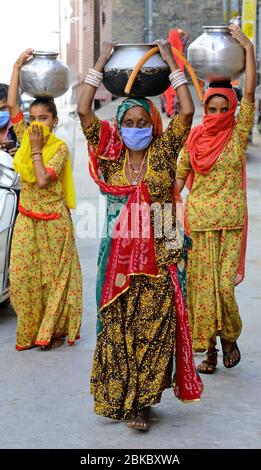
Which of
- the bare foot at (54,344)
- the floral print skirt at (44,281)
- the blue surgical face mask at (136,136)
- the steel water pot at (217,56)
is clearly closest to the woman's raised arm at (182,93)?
the blue surgical face mask at (136,136)

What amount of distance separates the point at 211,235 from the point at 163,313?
3.52 feet

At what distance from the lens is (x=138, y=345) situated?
545 cm

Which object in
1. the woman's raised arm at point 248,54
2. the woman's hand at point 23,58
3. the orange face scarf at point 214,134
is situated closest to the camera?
the woman's raised arm at point 248,54

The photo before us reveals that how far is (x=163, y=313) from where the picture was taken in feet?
17.8

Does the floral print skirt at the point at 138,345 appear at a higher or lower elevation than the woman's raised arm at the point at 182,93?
lower

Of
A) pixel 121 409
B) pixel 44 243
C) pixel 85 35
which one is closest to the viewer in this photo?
pixel 121 409

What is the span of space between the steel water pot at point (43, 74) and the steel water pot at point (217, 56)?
89 centimetres

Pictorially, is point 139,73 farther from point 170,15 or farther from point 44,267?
point 170,15

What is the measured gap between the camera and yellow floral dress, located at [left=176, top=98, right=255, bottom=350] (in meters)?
6.33

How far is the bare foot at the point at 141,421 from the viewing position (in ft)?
17.6

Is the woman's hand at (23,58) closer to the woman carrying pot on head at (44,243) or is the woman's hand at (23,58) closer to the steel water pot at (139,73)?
the woman carrying pot on head at (44,243)

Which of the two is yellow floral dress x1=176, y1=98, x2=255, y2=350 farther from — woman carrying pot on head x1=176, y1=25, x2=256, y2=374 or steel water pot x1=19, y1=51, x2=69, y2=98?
steel water pot x1=19, y1=51, x2=69, y2=98

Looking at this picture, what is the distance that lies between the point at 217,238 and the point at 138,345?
1.17 meters

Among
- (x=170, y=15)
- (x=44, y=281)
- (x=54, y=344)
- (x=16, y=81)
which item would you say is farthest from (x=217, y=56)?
(x=170, y=15)
